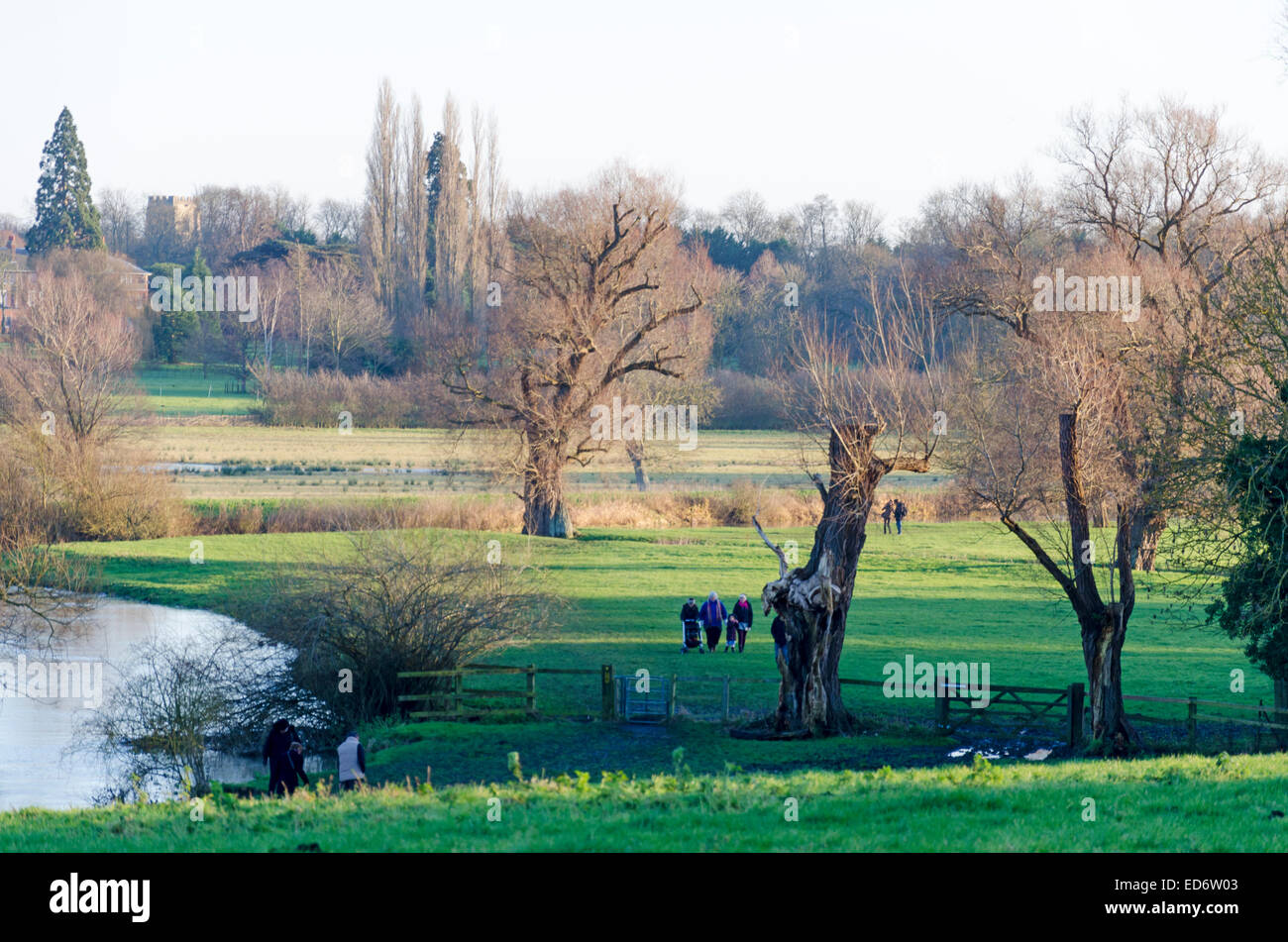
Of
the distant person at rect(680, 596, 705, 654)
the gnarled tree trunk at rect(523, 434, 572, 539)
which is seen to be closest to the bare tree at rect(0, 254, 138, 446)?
the gnarled tree trunk at rect(523, 434, 572, 539)

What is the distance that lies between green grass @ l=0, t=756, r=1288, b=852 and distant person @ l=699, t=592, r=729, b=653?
1675 cm

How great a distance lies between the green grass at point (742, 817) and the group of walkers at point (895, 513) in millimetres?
43160

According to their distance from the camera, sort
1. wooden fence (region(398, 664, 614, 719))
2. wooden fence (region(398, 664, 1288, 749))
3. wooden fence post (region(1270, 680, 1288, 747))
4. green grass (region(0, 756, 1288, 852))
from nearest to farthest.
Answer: green grass (region(0, 756, 1288, 852)) < wooden fence post (region(1270, 680, 1288, 747)) < wooden fence (region(398, 664, 1288, 749)) < wooden fence (region(398, 664, 614, 719))

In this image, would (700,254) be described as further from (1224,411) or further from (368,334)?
(1224,411)

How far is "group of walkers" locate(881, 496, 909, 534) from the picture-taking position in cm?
5741

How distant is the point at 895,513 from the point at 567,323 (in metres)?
17.7

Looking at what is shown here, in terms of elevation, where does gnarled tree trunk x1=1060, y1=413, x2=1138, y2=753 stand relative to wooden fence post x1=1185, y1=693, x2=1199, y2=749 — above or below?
above

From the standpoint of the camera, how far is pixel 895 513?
192 ft

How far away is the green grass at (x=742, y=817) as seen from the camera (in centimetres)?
1022

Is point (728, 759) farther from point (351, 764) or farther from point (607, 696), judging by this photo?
point (351, 764)

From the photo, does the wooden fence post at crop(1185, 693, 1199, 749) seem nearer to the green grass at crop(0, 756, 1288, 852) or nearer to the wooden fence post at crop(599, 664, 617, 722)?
the green grass at crop(0, 756, 1288, 852)

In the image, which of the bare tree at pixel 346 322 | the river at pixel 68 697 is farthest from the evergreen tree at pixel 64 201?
the river at pixel 68 697
